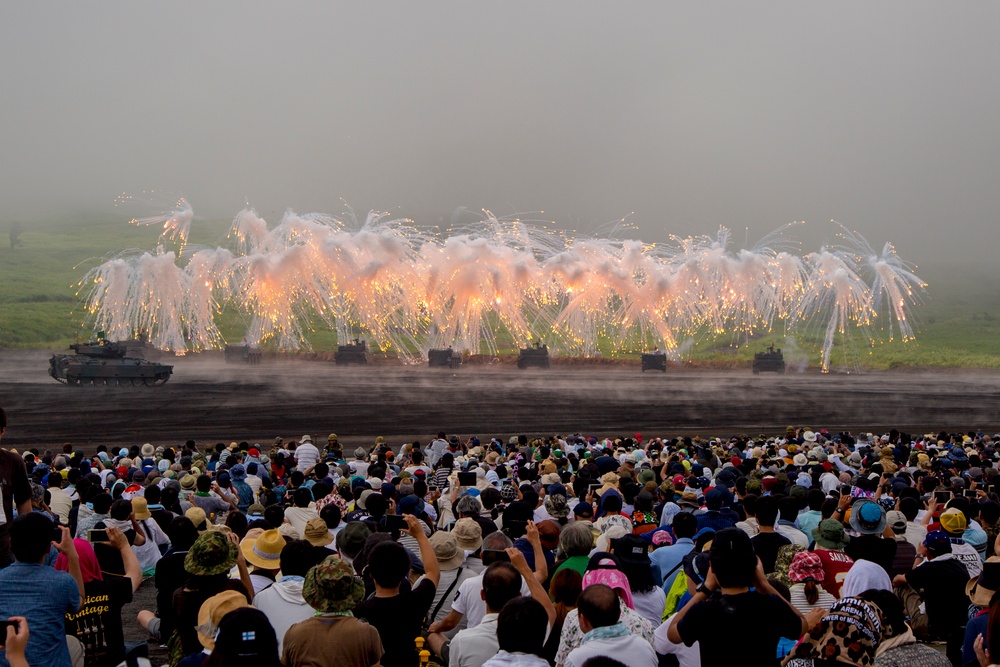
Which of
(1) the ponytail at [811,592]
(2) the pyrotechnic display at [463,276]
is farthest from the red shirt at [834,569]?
(2) the pyrotechnic display at [463,276]

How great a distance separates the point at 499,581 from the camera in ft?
17.7

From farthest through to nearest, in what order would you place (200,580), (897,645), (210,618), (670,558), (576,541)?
1. (670,558)
2. (576,541)
3. (200,580)
4. (210,618)
5. (897,645)

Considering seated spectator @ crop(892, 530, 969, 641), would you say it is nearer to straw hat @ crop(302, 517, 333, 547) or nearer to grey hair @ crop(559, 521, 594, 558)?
grey hair @ crop(559, 521, 594, 558)

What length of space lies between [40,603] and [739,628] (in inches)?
160

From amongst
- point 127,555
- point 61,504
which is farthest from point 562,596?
point 61,504

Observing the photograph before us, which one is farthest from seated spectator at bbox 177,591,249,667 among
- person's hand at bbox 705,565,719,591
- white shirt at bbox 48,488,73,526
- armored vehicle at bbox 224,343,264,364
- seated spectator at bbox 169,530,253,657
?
armored vehicle at bbox 224,343,264,364

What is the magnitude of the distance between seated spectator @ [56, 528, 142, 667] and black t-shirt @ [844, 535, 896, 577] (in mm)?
5715

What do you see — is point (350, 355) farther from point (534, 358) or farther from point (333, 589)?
point (333, 589)

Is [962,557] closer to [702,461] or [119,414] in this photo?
[702,461]

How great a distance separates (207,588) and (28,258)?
18912 centimetres

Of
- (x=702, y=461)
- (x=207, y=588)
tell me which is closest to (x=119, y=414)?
(x=702, y=461)

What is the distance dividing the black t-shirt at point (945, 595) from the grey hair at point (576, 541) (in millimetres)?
3044

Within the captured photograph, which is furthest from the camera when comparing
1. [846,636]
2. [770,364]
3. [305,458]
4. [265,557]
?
[770,364]

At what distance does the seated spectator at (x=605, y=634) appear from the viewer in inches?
189
